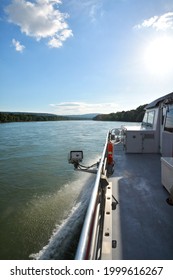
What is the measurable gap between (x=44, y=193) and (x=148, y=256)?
320 inches

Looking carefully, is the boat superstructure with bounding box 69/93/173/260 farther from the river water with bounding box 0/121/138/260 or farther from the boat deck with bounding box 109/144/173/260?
the river water with bounding box 0/121/138/260

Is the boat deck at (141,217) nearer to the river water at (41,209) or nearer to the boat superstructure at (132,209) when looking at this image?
the boat superstructure at (132,209)

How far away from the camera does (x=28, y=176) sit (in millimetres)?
13195

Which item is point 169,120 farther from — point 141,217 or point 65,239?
point 65,239

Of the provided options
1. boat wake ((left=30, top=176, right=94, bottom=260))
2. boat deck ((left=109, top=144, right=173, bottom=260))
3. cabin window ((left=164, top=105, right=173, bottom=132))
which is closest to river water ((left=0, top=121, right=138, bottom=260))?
boat wake ((left=30, top=176, right=94, bottom=260))

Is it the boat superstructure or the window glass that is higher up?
the window glass

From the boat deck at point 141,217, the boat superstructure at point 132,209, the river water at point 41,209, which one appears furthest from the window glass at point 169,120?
the river water at point 41,209

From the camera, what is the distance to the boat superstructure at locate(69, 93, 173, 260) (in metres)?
2.81

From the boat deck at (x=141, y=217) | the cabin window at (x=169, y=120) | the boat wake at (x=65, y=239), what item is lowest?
the boat wake at (x=65, y=239)

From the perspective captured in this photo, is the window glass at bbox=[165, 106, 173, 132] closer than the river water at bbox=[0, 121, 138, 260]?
No

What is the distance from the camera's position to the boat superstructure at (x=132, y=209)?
281 centimetres

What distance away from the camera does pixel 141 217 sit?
389 centimetres

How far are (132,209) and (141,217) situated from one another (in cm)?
32
